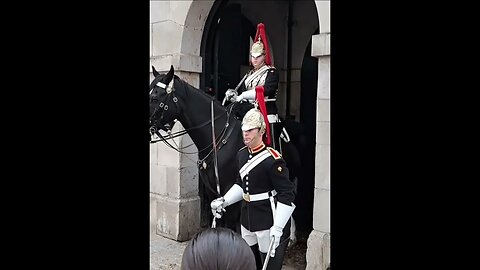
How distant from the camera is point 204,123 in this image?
3877 millimetres

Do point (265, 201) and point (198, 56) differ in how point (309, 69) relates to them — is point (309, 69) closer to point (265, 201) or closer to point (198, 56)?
point (198, 56)

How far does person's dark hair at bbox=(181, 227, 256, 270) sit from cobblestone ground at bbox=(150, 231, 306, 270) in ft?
10.6

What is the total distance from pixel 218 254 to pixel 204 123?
270cm

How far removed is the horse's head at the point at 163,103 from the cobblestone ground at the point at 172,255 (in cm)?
147

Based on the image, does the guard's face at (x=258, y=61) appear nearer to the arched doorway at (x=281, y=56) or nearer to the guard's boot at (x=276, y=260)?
the arched doorway at (x=281, y=56)

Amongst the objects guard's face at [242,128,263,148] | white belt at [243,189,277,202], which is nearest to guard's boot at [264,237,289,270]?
white belt at [243,189,277,202]

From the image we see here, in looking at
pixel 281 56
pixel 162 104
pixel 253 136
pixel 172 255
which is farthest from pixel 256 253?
pixel 281 56

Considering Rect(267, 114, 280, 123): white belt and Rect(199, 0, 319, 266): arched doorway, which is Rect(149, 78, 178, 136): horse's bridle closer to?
Rect(267, 114, 280, 123): white belt

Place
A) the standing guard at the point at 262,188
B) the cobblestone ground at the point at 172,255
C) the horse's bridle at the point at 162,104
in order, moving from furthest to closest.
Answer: the cobblestone ground at the point at 172,255 → the horse's bridle at the point at 162,104 → the standing guard at the point at 262,188

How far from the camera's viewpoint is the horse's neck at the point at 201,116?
3875mm

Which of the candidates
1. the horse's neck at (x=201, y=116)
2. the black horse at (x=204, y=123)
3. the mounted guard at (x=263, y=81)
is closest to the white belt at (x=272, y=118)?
the mounted guard at (x=263, y=81)

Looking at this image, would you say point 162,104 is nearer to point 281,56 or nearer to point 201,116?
point 201,116
